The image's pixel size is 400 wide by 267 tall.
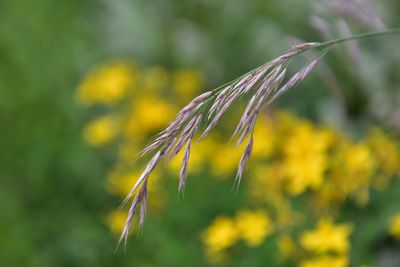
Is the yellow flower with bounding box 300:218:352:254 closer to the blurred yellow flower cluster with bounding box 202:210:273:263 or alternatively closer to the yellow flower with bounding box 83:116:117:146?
the blurred yellow flower cluster with bounding box 202:210:273:263

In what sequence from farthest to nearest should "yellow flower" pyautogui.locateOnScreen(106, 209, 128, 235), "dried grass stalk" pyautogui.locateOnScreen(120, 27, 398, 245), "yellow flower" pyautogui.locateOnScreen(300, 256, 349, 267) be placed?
1. "yellow flower" pyautogui.locateOnScreen(106, 209, 128, 235)
2. "yellow flower" pyautogui.locateOnScreen(300, 256, 349, 267)
3. "dried grass stalk" pyautogui.locateOnScreen(120, 27, 398, 245)

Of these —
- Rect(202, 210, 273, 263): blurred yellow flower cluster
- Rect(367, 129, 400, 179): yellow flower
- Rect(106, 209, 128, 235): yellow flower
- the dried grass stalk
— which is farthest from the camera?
Rect(106, 209, 128, 235): yellow flower

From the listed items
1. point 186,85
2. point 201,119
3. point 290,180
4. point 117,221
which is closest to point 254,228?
point 290,180

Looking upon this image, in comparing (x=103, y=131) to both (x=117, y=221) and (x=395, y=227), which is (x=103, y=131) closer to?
(x=117, y=221)

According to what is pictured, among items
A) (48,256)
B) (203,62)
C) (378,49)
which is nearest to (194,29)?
(203,62)

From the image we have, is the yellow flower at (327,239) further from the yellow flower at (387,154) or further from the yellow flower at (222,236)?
the yellow flower at (387,154)

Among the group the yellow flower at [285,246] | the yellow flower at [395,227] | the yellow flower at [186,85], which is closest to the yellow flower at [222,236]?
the yellow flower at [285,246]

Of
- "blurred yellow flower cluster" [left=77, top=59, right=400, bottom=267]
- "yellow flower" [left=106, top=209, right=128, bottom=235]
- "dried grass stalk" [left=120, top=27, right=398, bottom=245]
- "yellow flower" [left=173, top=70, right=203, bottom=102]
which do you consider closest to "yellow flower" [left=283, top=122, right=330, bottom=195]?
"blurred yellow flower cluster" [left=77, top=59, right=400, bottom=267]
